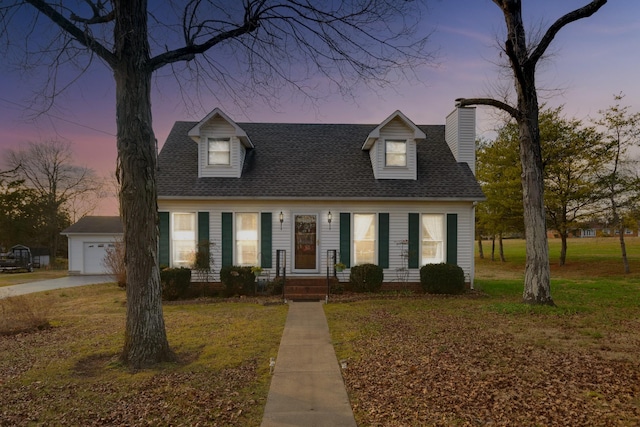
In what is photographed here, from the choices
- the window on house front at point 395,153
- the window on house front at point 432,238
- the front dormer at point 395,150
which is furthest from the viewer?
the window on house front at point 395,153

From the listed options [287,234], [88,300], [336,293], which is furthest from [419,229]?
[88,300]

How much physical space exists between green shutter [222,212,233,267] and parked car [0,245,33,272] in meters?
21.3

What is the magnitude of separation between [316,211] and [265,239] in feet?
6.76

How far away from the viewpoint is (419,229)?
43.3 feet

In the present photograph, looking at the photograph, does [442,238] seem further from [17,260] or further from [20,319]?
[17,260]

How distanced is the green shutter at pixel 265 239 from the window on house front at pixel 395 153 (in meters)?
4.90

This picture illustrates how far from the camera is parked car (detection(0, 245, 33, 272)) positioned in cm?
2491

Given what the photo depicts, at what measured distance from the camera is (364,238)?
43.5ft

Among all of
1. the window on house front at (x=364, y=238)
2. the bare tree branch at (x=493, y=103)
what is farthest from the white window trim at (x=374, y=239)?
the bare tree branch at (x=493, y=103)

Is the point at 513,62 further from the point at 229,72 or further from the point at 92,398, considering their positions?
the point at 92,398

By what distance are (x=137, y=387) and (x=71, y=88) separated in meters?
4.65

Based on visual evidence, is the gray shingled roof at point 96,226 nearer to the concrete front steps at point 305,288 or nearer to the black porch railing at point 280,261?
the black porch railing at point 280,261

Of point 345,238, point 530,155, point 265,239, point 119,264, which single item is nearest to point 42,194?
point 119,264

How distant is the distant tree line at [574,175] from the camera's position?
68.1ft
